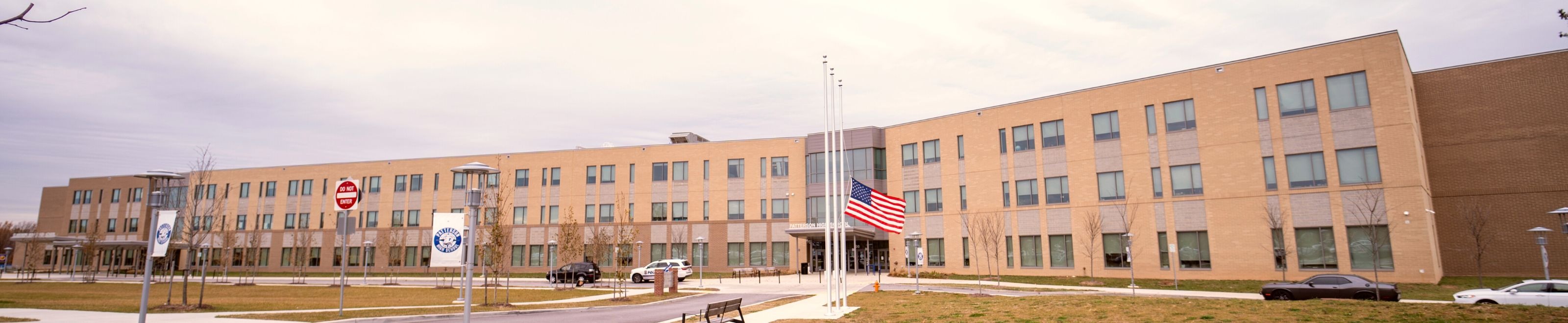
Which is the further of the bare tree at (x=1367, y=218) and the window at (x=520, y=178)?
the window at (x=520, y=178)

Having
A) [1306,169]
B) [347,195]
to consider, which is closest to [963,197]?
[1306,169]

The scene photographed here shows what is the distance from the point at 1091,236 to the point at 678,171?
3258 centimetres

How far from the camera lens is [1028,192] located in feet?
159

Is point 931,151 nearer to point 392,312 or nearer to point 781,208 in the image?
point 781,208

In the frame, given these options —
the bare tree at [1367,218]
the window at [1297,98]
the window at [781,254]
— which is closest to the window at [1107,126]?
the window at [1297,98]

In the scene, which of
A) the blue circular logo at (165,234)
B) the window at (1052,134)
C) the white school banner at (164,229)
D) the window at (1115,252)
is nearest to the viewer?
the white school banner at (164,229)

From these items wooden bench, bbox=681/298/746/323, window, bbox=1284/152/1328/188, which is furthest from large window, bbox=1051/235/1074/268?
wooden bench, bbox=681/298/746/323

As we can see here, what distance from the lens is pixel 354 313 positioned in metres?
21.6

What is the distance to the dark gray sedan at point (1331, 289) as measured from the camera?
944 inches

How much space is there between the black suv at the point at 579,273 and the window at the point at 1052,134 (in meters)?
27.4

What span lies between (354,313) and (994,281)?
3170cm

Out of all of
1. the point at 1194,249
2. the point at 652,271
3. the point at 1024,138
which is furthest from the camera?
the point at 1024,138

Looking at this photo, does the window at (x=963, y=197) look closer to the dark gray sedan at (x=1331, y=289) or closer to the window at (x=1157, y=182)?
the window at (x=1157, y=182)

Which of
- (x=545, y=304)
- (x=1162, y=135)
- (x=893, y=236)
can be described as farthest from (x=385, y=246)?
(x=1162, y=135)
